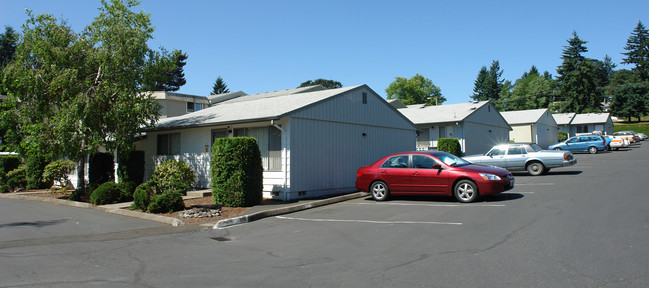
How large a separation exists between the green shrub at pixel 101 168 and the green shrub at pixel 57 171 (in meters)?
2.90

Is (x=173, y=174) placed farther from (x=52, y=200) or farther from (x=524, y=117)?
(x=524, y=117)

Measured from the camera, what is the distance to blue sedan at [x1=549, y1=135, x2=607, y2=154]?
3334 cm

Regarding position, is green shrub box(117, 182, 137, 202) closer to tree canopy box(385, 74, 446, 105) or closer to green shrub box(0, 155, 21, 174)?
green shrub box(0, 155, 21, 174)

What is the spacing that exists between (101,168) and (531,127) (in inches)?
1519

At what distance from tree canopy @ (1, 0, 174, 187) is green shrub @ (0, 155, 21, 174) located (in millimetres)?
8094

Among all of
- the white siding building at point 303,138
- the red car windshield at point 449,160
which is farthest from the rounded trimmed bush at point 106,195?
the red car windshield at point 449,160

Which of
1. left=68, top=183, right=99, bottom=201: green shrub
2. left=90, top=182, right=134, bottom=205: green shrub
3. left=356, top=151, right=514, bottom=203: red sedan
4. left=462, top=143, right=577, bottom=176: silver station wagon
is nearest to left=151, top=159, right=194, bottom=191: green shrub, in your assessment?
left=90, top=182, right=134, bottom=205: green shrub

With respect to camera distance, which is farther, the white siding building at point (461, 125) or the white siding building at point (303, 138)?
the white siding building at point (461, 125)

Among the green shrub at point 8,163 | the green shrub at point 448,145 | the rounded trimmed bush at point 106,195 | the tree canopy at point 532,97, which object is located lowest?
the rounded trimmed bush at point 106,195

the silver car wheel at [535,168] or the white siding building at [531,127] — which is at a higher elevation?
the white siding building at [531,127]

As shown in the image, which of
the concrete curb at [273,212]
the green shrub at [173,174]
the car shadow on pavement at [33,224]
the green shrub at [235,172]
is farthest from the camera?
the green shrub at [173,174]

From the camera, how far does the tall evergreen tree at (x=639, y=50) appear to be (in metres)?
88.5

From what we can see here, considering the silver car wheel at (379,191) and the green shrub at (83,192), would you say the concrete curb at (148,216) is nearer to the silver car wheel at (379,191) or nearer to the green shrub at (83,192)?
the green shrub at (83,192)

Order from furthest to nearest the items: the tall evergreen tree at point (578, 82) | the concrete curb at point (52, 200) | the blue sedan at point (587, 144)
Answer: the tall evergreen tree at point (578, 82) < the blue sedan at point (587, 144) < the concrete curb at point (52, 200)
